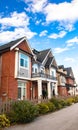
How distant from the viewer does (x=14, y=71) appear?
72.1 ft

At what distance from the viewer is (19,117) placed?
12.4m

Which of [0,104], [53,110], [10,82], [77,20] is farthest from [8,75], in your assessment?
[77,20]

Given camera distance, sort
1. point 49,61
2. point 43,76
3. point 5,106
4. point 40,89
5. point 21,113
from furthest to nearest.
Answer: point 49,61 < point 43,76 < point 40,89 < point 5,106 < point 21,113

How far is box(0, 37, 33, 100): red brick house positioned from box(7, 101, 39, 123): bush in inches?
310

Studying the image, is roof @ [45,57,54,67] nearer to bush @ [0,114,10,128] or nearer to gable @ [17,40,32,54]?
gable @ [17,40,32,54]

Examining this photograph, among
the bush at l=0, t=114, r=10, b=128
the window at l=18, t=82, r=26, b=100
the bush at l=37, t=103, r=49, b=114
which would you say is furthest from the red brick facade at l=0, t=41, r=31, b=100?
the bush at l=0, t=114, r=10, b=128

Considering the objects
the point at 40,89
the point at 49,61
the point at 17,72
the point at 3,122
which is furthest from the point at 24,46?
the point at 3,122

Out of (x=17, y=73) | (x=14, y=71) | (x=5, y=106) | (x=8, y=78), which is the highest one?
(x=14, y=71)

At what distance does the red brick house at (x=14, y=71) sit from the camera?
21188 millimetres

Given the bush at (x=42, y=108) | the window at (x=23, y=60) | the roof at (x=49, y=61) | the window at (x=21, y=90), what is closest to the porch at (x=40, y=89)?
the window at (x=21, y=90)

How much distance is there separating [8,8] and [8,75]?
9.69m

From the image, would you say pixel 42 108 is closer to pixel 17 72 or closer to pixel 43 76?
pixel 17 72

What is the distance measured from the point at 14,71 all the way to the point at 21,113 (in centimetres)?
1008

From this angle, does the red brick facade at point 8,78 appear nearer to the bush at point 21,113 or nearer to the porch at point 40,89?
the porch at point 40,89
